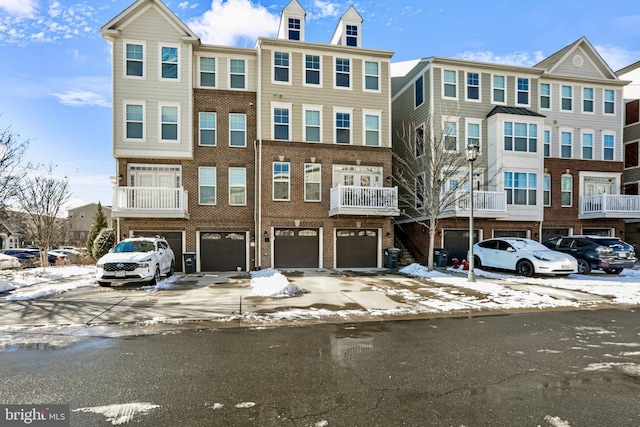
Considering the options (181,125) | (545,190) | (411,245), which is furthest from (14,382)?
(545,190)

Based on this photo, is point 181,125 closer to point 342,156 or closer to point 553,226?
point 342,156

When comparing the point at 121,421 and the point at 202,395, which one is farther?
the point at 202,395

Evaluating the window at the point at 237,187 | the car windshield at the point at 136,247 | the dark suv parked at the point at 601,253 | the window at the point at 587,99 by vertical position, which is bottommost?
the dark suv parked at the point at 601,253

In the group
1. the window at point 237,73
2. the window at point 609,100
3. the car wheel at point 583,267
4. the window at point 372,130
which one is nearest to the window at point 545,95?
the window at point 609,100

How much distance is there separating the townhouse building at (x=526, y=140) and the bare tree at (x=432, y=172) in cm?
21

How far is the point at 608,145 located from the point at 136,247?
90.2ft

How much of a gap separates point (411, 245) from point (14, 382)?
19955mm

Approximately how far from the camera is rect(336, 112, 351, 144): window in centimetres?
1980

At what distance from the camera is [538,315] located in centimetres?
843

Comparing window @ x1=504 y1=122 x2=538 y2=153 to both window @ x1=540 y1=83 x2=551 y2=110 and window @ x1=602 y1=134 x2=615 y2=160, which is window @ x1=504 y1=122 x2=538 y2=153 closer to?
window @ x1=540 y1=83 x2=551 y2=110

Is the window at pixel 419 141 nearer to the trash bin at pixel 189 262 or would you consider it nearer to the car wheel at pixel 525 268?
the car wheel at pixel 525 268

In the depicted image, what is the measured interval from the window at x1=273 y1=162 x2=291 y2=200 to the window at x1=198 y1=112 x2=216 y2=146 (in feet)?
11.5

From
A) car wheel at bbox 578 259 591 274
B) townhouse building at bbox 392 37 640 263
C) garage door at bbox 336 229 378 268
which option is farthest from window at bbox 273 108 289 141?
car wheel at bbox 578 259 591 274

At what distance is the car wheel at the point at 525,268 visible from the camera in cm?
1502
